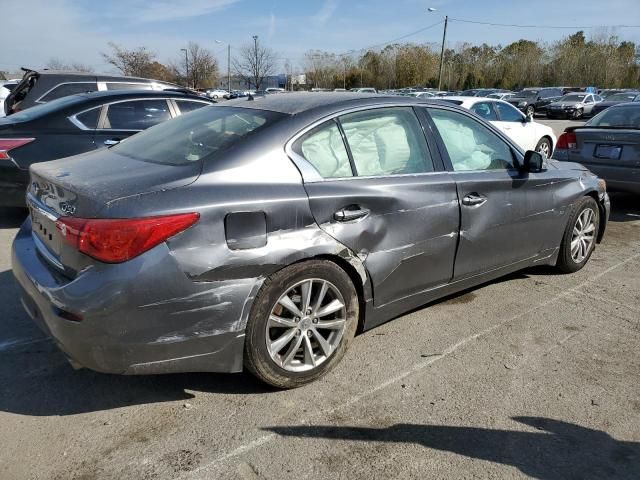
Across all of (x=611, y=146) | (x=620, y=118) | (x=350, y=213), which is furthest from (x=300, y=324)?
(x=620, y=118)

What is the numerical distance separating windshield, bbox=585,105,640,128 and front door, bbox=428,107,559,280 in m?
3.72

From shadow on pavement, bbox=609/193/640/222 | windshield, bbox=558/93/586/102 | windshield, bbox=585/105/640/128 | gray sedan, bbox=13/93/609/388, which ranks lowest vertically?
shadow on pavement, bbox=609/193/640/222

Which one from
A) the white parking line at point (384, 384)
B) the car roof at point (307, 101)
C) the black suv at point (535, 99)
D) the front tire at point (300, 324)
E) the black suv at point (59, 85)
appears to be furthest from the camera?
the black suv at point (535, 99)

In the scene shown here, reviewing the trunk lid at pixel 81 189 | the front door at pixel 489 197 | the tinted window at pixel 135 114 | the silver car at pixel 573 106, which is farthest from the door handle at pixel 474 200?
the silver car at pixel 573 106

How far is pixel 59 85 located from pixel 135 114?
3092 millimetres

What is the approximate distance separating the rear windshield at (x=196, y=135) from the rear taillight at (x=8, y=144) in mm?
2734

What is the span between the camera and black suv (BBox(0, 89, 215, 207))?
5.53 metres

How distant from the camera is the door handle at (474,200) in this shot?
11.8ft

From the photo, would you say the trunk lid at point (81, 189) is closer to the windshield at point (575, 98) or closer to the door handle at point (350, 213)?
the door handle at point (350, 213)

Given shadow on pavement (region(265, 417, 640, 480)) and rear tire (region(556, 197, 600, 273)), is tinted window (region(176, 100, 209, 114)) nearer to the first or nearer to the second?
rear tire (region(556, 197, 600, 273))

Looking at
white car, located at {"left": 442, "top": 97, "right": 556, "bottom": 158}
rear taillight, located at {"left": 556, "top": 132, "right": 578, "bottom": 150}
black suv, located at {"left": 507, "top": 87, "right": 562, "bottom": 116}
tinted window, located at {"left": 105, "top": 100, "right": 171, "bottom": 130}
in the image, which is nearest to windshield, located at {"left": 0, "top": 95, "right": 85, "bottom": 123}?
tinted window, located at {"left": 105, "top": 100, "right": 171, "bottom": 130}

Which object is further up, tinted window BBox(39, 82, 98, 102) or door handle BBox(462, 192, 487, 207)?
tinted window BBox(39, 82, 98, 102)

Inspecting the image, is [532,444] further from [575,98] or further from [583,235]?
[575,98]

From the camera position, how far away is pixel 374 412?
2.75 m
